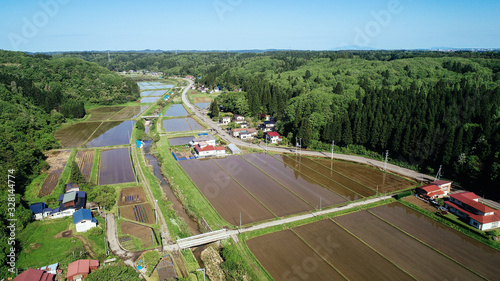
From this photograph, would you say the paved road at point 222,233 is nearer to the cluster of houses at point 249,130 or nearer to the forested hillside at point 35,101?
the forested hillside at point 35,101

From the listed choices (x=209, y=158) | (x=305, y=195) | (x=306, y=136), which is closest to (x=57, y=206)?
(x=209, y=158)

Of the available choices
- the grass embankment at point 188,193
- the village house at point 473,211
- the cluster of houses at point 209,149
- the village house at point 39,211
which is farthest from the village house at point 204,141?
the village house at point 473,211

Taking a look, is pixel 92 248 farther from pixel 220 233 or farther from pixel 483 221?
pixel 483 221

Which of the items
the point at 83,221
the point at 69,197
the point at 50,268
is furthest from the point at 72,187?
the point at 50,268

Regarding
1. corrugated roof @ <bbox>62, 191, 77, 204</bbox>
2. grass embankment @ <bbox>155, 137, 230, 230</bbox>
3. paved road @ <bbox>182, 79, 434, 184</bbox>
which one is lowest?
grass embankment @ <bbox>155, 137, 230, 230</bbox>

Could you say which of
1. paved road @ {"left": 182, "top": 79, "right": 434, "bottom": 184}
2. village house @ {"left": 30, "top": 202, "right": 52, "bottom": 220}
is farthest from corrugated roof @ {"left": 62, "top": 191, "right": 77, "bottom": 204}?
paved road @ {"left": 182, "top": 79, "right": 434, "bottom": 184}

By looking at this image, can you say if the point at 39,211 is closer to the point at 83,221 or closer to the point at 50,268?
the point at 83,221

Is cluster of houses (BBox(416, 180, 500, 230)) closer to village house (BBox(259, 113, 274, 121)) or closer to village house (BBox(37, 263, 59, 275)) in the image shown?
village house (BBox(37, 263, 59, 275))
